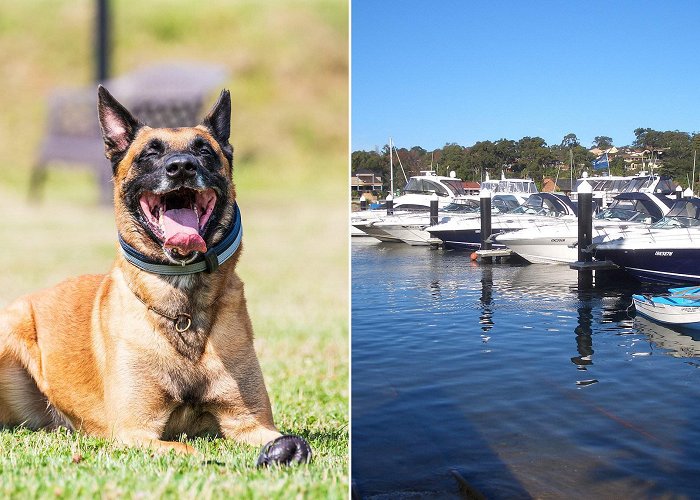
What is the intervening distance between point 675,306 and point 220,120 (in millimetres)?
8748

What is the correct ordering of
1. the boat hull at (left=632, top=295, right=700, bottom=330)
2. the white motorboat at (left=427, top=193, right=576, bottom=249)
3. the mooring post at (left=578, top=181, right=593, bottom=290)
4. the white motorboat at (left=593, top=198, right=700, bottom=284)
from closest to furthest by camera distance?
the boat hull at (left=632, top=295, right=700, bottom=330) < the white motorboat at (left=593, top=198, right=700, bottom=284) < the mooring post at (left=578, top=181, right=593, bottom=290) < the white motorboat at (left=427, top=193, right=576, bottom=249)

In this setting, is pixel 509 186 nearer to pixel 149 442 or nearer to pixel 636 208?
pixel 636 208

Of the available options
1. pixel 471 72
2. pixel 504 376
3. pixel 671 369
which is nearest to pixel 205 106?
pixel 504 376

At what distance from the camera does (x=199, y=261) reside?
1696mm

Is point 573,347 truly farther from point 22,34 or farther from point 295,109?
point 22,34

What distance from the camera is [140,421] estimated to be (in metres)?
1.74

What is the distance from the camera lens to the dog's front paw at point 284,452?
1.66 m

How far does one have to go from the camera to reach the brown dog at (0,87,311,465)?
5.41 ft

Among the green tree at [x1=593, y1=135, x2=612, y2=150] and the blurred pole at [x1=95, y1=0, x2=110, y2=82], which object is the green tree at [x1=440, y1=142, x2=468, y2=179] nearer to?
the green tree at [x1=593, y1=135, x2=612, y2=150]

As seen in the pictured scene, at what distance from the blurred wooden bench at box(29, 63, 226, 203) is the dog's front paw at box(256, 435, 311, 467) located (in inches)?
51.2

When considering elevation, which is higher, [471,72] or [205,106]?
[471,72]

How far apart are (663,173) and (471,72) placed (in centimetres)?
362

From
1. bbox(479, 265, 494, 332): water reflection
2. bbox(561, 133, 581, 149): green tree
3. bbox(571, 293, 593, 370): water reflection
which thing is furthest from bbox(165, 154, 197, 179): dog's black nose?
bbox(561, 133, 581, 149): green tree

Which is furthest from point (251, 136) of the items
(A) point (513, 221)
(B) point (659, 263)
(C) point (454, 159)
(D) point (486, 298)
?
(C) point (454, 159)
